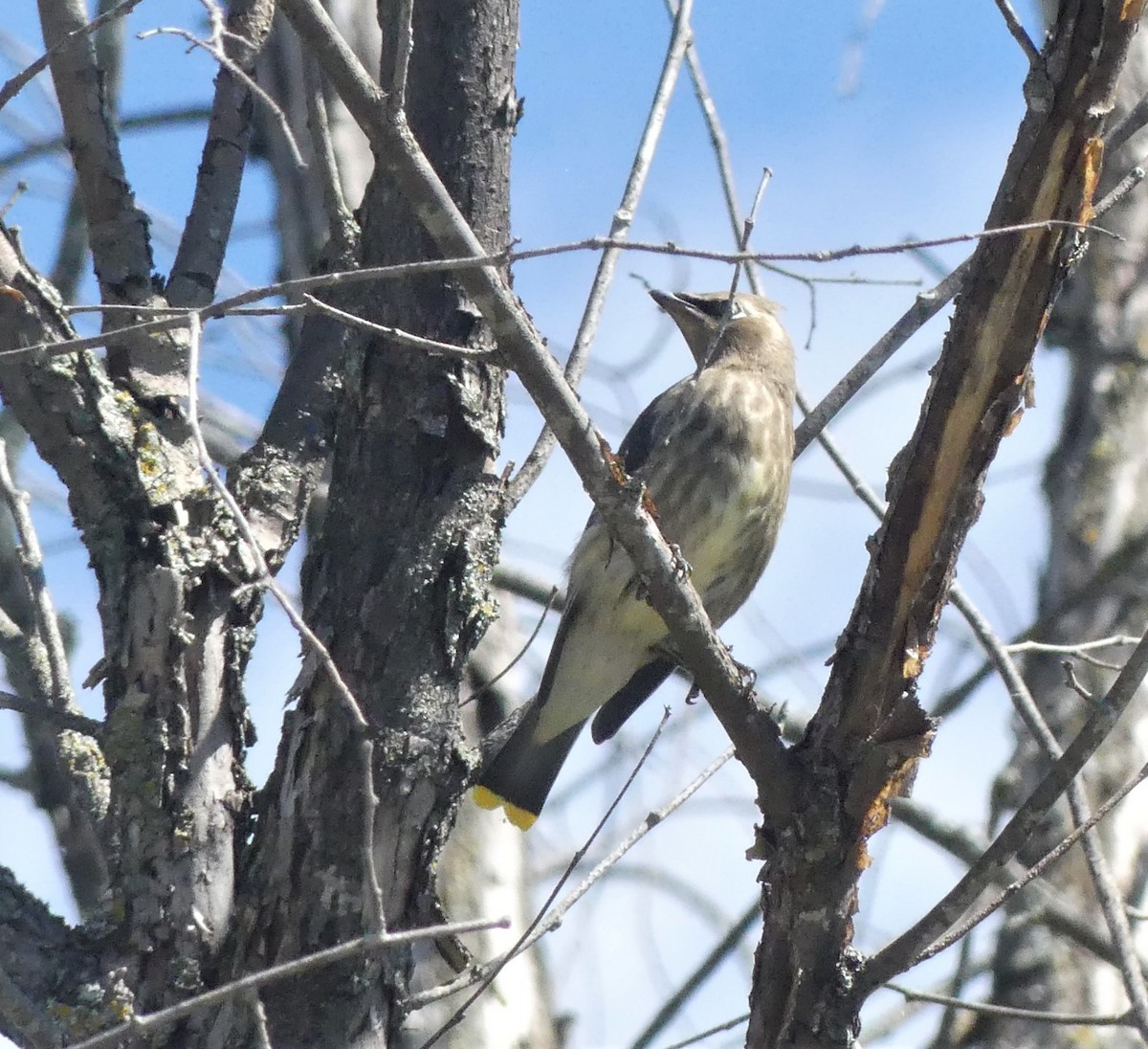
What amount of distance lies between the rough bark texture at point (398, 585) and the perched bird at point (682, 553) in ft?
5.06

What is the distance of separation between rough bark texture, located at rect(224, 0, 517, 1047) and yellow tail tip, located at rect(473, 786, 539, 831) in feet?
5.43

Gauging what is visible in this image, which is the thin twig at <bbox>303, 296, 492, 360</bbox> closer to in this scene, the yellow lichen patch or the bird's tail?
the yellow lichen patch

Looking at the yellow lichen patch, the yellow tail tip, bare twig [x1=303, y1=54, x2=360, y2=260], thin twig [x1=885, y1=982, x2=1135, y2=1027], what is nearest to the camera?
the yellow lichen patch

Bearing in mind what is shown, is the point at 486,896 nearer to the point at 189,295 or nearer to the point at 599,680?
the point at 599,680

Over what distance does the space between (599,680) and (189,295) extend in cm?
200

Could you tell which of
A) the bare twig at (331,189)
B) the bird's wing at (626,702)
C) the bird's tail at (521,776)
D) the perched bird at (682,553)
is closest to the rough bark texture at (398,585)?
the bare twig at (331,189)

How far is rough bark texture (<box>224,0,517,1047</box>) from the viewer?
3.25m

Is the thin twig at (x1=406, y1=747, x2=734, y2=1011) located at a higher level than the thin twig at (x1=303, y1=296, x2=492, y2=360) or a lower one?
lower

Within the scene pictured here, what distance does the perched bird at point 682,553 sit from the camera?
5125mm

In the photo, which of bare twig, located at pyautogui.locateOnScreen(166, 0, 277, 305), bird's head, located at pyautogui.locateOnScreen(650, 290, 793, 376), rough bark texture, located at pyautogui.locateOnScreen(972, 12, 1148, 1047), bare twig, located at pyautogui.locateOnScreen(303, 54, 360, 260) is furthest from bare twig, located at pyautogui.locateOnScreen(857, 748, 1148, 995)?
bird's head, located at pyautogui.locateOnScreen(650, 290, 793, 376)

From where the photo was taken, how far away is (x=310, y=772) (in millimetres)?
3291

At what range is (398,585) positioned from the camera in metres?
3.44

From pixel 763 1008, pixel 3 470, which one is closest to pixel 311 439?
pixel 3 470

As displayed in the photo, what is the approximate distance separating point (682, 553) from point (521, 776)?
85 cm
